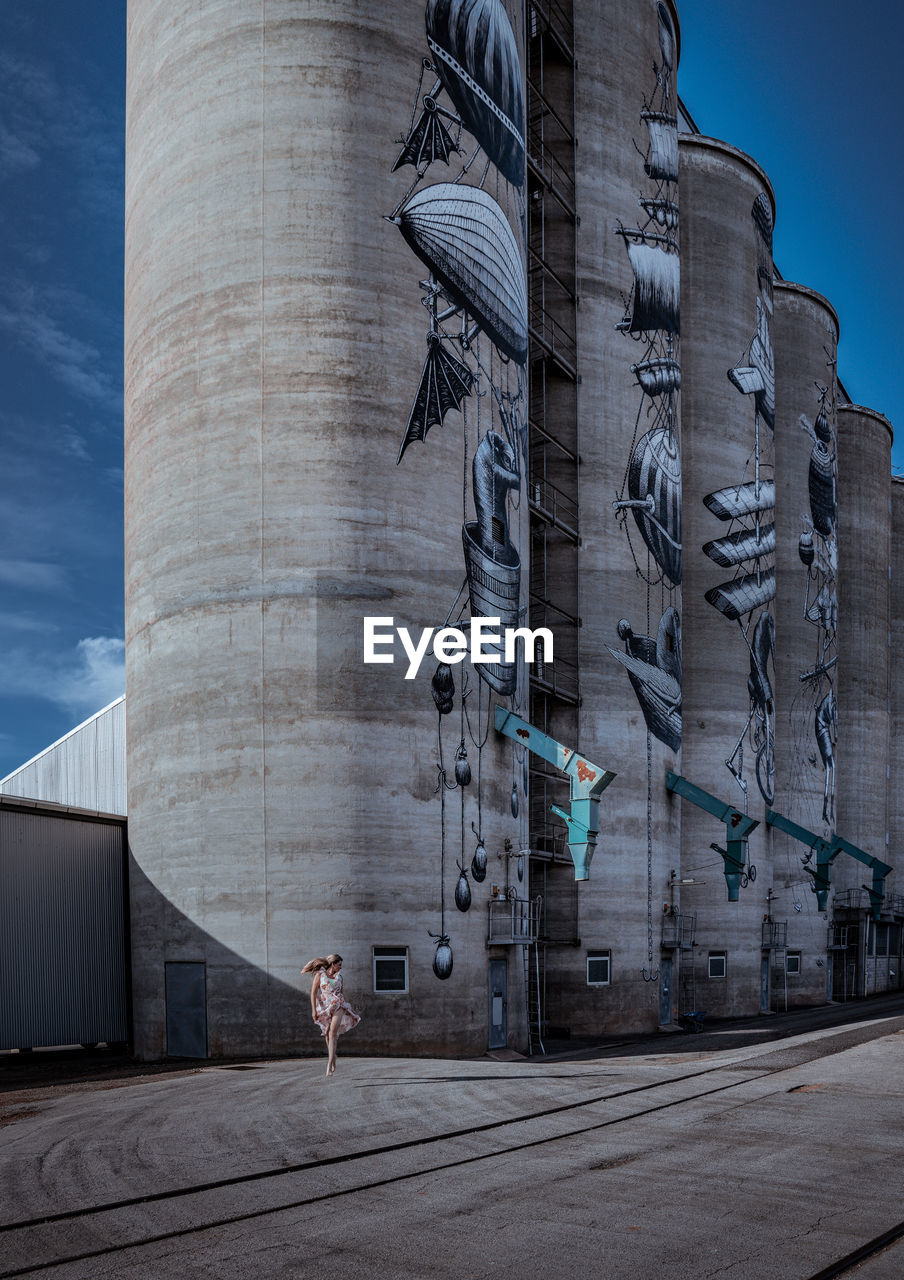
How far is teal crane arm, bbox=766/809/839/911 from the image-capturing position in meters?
50.9

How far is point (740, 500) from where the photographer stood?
160 ft

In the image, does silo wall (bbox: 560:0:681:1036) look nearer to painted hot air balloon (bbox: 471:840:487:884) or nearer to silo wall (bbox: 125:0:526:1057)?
silo wall (bbox: 125:0:526:1057)

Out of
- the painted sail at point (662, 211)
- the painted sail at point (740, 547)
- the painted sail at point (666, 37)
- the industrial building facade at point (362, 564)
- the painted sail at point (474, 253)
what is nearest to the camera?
the industrial building facade at point (362, 564)

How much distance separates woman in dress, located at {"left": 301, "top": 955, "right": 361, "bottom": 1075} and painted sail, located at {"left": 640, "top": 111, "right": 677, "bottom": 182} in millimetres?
32526

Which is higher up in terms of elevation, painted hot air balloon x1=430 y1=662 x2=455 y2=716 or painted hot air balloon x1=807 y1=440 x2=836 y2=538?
painted hot air balloon x1=807 y1=440 x2=836 y2=538

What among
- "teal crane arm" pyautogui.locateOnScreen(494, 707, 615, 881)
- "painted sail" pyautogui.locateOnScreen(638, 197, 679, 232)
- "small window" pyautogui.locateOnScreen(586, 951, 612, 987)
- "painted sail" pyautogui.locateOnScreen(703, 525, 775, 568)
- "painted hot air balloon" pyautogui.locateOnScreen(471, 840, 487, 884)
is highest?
"painted sail" pyautogui.locateOnScreen(638, 197, 679, 232)

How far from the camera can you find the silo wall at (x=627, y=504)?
127ft

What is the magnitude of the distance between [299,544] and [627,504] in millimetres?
16513

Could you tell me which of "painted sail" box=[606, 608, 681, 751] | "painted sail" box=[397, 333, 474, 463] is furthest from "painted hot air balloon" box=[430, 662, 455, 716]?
"painted sail" box=[606, 608, 681, 751]

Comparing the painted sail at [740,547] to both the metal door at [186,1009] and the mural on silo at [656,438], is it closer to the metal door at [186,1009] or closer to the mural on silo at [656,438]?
the mural on silo at [656,438]

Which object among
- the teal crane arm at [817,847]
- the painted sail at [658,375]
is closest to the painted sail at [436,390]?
the painted sail at [658,375]

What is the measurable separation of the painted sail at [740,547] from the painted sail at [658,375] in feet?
21.5

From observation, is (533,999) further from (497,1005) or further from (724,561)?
(724,561)

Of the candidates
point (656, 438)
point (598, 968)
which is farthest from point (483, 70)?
point (598, 968)
